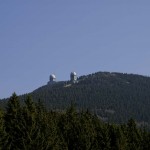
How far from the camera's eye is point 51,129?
180 ft

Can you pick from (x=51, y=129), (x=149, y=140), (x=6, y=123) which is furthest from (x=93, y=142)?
(x=149, y=140)

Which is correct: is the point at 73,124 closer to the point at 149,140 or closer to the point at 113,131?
the point at 113,131

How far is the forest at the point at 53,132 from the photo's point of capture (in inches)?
1895

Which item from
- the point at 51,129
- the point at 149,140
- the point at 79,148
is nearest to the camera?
the point at 51,129

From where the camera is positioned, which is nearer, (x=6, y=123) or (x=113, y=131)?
(x=6, y=123)

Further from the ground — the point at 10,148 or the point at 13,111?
the point at 13,111

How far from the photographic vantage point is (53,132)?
54625mm

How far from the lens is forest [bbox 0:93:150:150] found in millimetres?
48125

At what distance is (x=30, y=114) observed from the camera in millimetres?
49375

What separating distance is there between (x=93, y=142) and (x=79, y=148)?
302cm

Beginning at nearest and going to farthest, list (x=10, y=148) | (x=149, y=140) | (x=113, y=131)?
(x=10, y=148), (x=113, y=131), (x=149, y=140)

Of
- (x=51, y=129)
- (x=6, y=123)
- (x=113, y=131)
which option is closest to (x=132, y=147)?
(x=113, y=131)

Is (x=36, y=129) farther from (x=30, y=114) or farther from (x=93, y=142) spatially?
(x=93, y=142)

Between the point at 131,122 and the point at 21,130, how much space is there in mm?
43959
